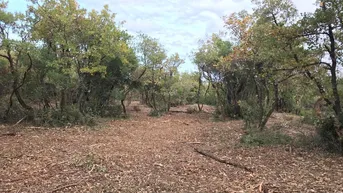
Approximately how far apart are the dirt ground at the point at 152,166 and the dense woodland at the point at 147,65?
4.73 ft

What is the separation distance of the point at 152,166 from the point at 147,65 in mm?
9358

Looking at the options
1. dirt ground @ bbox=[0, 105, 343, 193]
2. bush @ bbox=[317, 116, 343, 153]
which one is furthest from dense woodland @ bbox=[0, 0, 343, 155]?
dirt ground @ bbox=[0, 105, 343, 193]

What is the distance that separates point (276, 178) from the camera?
14.7ft

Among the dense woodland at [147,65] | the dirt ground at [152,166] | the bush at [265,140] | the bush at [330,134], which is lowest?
the dirt ground at [152,166]

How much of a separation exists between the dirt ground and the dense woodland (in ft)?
4.73

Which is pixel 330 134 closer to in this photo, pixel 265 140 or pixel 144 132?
pixel 265 140

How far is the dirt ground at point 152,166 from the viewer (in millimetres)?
4098

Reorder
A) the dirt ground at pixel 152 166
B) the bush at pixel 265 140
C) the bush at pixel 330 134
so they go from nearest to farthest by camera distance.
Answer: the dirt ground at pixel 152 166, the bush at pixel 330 134, the bush at pixel 265 140

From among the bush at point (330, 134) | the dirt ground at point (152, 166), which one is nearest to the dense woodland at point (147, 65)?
the bush at point (330, 134)

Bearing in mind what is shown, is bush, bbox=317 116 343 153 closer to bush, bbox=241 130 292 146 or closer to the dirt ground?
the dirt ground

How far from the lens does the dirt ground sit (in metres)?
4.10

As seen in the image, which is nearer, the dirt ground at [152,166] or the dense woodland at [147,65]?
the dirt ground at [152,166]

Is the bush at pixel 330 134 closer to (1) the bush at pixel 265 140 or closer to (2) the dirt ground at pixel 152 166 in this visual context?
(2) the dirt ground at pixel 152 166

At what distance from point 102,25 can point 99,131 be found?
3.75m
